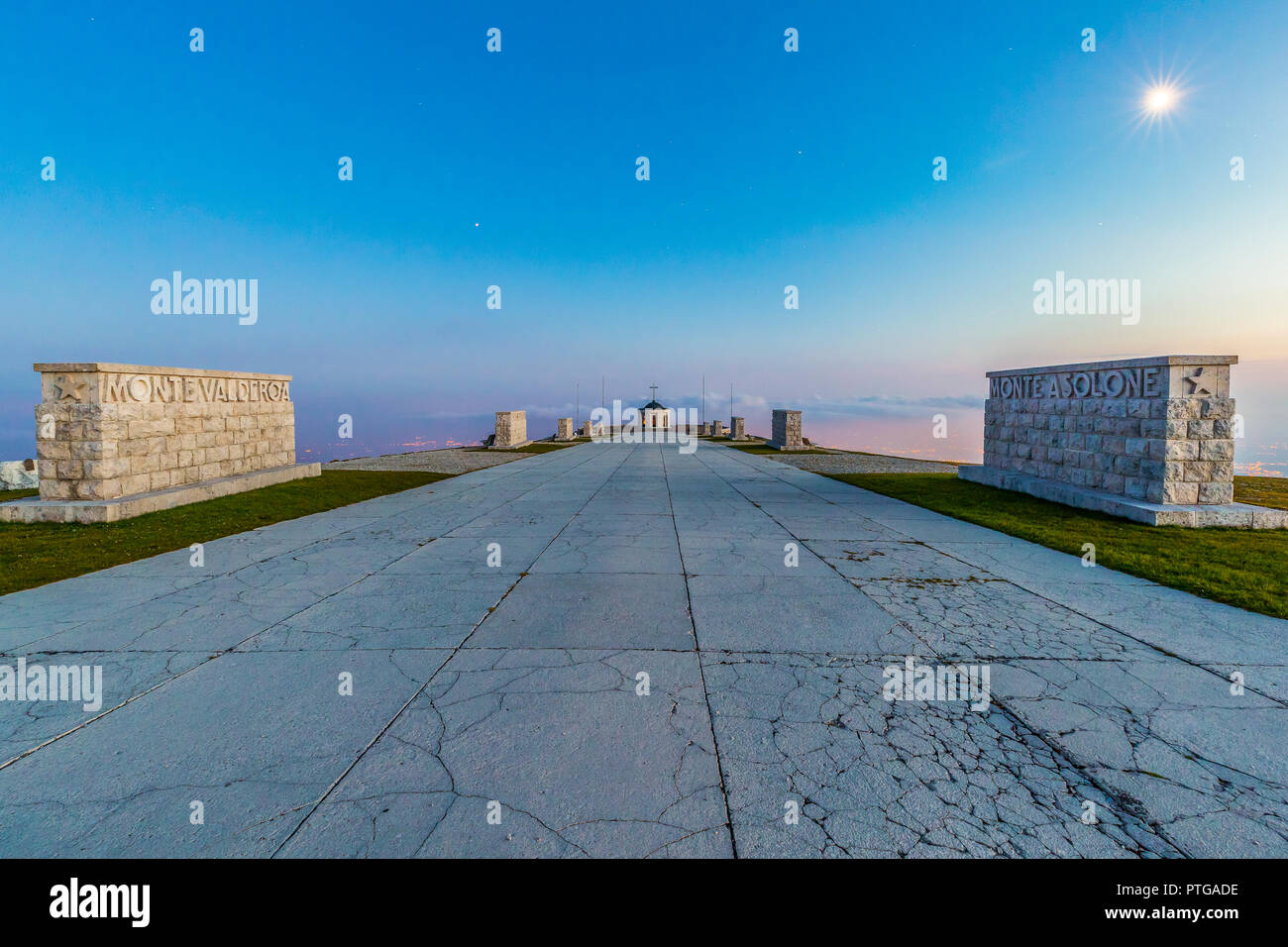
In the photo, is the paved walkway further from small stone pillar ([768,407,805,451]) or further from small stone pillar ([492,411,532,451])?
small stone pillar ([492,411,532,451])

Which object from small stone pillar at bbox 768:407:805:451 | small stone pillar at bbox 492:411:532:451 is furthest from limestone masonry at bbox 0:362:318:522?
small stone pillar at bbox 768:407:805:451

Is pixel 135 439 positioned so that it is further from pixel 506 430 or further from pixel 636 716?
pixel 506 430

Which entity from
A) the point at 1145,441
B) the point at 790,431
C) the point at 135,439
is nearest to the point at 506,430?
the point at 790,431

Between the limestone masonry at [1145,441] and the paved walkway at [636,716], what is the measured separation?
439cm

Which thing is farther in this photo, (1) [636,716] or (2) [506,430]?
(2) [506,430]

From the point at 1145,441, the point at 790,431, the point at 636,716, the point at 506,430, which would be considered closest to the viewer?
the point at 636,716

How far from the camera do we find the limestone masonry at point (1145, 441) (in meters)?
8.77

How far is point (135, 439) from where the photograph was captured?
9773 mm

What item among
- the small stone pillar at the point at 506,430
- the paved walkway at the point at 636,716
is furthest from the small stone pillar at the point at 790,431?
the paved walkway at the point at 636,716

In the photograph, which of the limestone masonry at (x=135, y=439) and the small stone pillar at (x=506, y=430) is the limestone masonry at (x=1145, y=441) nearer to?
the limestone masonry at (x=135, y=439)

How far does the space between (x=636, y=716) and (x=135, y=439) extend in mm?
11456

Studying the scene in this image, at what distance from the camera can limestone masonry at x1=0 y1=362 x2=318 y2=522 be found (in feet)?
29.6
